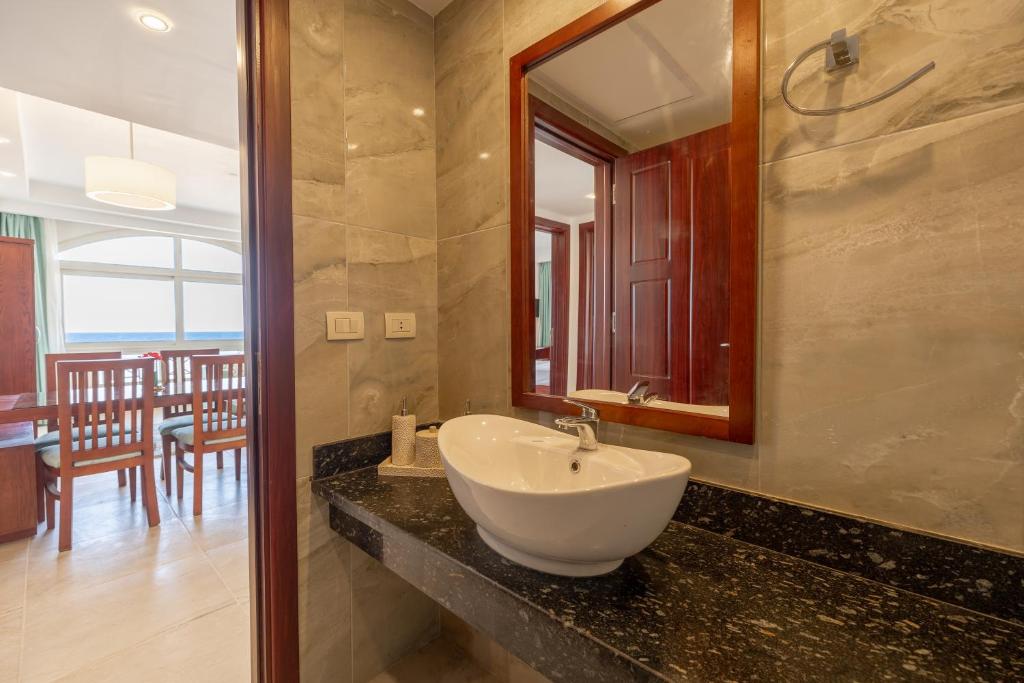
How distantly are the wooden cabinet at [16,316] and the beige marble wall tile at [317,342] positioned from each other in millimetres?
3779

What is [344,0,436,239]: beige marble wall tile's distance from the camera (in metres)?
1.33

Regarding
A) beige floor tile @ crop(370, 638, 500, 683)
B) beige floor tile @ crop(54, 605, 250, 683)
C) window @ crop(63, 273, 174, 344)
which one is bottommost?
beige floor tile @ crop(54, 605, 250, 683)

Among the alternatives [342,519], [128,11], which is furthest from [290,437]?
[128,11]

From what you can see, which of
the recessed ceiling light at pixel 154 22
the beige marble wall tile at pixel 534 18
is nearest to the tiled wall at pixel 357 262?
the beige marble wall tile at pixel 534 18

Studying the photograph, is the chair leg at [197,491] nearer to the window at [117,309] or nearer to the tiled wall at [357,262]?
the tiled wall at [357,262]

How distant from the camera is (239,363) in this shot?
3.05 metres

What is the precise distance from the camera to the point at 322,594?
131 cm

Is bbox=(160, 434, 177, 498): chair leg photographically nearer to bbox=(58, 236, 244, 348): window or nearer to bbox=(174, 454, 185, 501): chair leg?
bbox=(174, 454, 185, 501): chair leg

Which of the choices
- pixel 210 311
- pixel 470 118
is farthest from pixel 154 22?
pixel 210 311

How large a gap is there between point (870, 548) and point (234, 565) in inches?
102

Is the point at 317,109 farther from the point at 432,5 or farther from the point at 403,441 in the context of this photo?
the point at 403,441

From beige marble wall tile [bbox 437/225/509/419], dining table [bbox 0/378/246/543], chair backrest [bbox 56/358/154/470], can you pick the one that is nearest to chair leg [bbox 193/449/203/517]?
chair backrest [bbox 56/358/154/470]

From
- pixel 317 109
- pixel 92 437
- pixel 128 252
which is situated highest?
pixel 128 252

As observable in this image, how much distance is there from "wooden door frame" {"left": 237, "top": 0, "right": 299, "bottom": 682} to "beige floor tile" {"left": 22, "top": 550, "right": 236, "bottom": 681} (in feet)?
2.98
